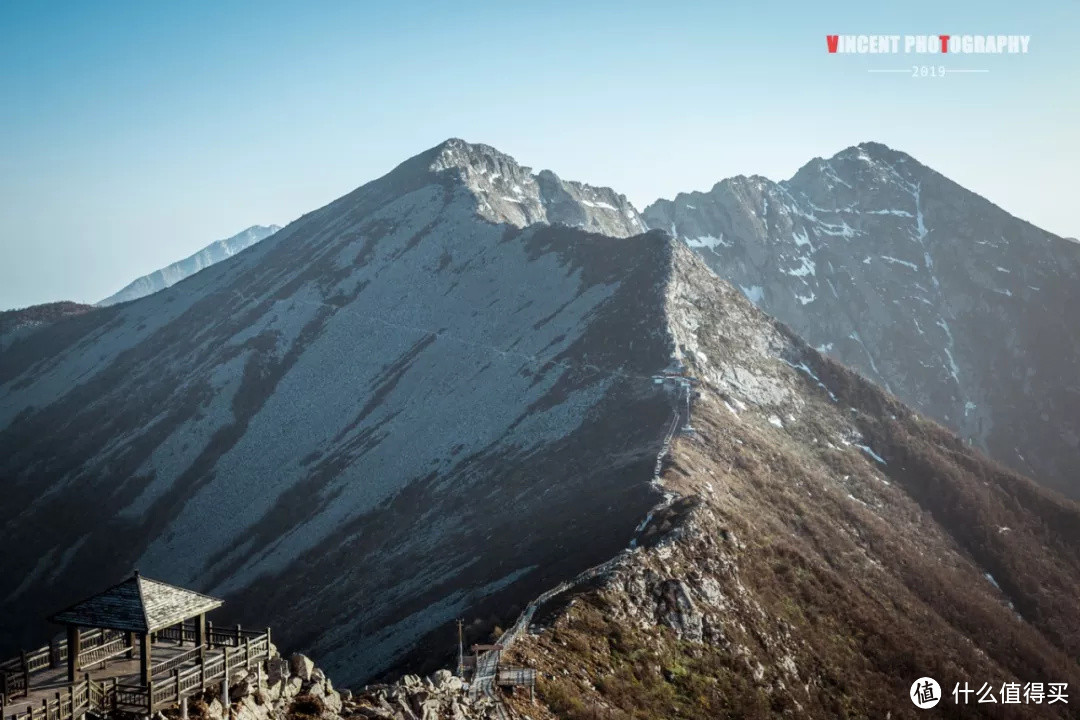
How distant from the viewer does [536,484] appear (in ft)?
222

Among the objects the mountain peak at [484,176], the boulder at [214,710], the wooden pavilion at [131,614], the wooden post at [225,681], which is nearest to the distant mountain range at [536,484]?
the mountain peak at [484,176]

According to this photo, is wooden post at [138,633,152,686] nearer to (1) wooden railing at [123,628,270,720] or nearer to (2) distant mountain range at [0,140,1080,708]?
(1) wooden railing at [123,628,270,720]

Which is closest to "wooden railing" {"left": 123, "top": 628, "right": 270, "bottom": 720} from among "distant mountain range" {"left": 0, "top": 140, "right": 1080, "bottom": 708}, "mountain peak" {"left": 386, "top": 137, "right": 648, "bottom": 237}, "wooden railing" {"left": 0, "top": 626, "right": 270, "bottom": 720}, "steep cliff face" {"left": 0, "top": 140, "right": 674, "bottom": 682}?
"wooden railing" {"left": 0, "top": 626, "right": 270, "bottom": 720}

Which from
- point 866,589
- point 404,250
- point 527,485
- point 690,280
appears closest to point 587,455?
point 527,485

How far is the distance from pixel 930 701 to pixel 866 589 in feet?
38.7

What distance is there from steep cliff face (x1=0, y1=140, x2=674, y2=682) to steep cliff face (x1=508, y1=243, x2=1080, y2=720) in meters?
5.74

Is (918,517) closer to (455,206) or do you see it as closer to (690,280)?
(690,280)

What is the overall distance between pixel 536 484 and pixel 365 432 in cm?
3359

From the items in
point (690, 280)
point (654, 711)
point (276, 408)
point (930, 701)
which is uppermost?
point (690, 280)

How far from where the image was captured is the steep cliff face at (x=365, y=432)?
60.1 meters

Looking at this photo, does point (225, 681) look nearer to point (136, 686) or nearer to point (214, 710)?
point (214, 710)

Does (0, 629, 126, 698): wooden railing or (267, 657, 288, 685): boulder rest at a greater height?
(0, 629, 126, 698): wooden railing

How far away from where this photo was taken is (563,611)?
112 feet

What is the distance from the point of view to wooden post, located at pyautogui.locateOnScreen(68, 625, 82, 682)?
20.7 metres
